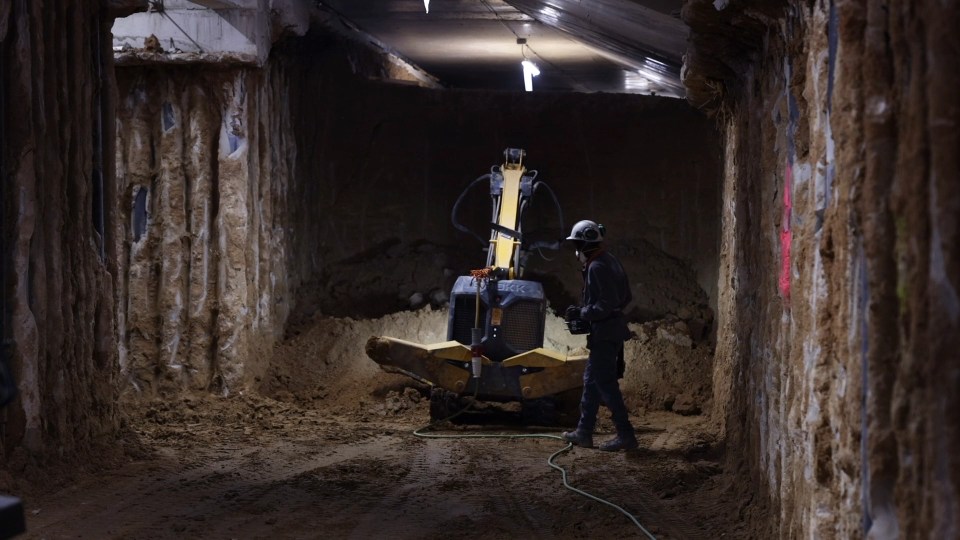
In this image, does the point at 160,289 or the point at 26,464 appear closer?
the point at 26,464

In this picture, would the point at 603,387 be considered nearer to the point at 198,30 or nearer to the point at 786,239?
the point at 786,239

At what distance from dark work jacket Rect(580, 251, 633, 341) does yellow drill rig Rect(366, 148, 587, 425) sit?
2.59 feet

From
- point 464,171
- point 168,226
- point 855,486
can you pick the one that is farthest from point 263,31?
point 855,486

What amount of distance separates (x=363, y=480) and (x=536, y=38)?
7.77 m

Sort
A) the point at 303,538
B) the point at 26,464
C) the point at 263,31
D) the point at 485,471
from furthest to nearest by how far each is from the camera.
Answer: the point at 263,31
the point at 485,471
the point at 26,464
the point at 303,538

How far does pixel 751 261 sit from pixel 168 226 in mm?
6043

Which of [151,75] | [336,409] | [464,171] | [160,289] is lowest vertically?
[336,409]

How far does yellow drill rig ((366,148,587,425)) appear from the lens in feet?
31.5

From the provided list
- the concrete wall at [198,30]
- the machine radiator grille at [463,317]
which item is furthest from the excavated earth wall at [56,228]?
the machine radiator grille at [463,317]

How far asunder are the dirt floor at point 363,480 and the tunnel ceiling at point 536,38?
3.49 meters

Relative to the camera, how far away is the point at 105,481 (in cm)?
723

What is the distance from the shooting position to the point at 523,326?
9953mm

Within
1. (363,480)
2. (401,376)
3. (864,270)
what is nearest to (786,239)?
(864,270)

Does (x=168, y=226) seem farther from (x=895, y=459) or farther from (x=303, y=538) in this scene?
(x=895, y=459)
